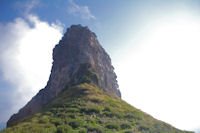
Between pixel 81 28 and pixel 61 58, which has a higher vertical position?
pixel 81 28

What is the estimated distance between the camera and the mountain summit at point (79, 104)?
22.3 metres

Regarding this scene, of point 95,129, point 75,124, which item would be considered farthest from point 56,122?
point 95,129

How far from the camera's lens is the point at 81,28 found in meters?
89.8

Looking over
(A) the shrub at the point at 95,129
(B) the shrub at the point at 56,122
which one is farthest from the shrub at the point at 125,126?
(B) the shrub at the point at 56,122

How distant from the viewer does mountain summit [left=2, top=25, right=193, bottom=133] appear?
879 inches

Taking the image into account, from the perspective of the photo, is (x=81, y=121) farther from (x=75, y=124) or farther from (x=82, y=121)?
(x=75, y=124)

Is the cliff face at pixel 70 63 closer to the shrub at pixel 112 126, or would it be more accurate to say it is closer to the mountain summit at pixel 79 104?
the mountain summit at pixel 79 104

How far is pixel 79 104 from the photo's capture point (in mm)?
33219

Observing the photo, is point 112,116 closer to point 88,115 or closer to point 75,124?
point 88,115

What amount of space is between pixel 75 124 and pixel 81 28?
73798 millimetres

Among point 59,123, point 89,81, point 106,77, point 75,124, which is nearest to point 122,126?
point 75,124

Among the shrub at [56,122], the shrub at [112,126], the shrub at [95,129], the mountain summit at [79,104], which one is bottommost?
the shrub at [95,129]

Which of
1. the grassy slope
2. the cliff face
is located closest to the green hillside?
the grassy slope

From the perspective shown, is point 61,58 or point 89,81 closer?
point 89,81
